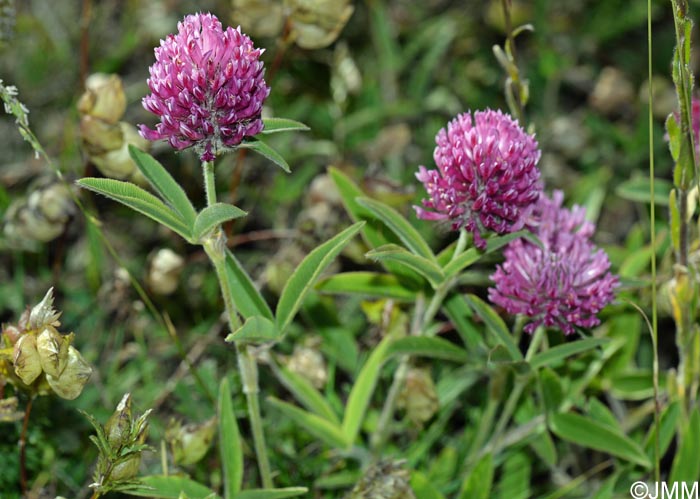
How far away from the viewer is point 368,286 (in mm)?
1914

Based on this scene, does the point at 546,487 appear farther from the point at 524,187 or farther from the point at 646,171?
the point at 646,171

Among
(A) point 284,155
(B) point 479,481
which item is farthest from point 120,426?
(A) point 284,155

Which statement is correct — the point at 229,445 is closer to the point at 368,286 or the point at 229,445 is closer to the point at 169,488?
the point at 169,488

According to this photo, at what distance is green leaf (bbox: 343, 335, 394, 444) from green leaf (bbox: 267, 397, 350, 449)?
17 mm

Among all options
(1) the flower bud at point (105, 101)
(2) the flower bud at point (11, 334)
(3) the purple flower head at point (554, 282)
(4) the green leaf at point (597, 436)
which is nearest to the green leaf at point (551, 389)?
(4) the green leaf at point (597, 436)

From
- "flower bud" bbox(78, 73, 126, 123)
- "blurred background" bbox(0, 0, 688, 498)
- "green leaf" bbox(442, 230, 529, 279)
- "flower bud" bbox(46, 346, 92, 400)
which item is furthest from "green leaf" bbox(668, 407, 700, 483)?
"flower bud" bbox(78, 73, 126, 123)

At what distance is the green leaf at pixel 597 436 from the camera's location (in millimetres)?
1825

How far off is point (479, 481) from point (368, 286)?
47cm

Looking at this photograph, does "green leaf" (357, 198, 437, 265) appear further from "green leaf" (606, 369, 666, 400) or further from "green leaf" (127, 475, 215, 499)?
"green leaf" (606, 369, 666, 400)

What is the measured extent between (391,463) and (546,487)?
666 millimetres

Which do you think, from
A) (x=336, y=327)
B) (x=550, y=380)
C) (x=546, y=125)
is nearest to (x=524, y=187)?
(x=550, y=380)

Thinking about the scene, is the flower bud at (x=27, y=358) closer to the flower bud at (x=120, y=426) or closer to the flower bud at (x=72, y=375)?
the flower bud at (x=72, y=375)

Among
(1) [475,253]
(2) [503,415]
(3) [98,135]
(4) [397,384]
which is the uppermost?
(3) [98,135]

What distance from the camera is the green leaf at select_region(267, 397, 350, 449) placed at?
6.00 feet
